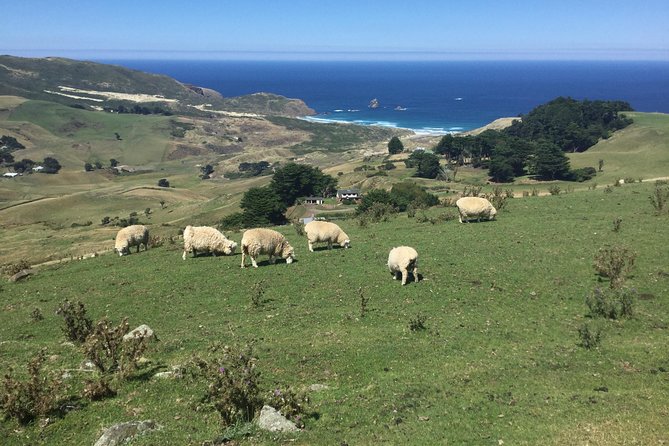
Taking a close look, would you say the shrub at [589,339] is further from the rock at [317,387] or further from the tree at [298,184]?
the tree at [298,184]

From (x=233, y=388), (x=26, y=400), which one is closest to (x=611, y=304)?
(x=233, y=388)

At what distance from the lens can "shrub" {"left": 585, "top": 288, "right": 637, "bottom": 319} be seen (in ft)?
53.4

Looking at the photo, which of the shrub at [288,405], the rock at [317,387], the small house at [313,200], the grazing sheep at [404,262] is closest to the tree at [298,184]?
the small house at [313,200]

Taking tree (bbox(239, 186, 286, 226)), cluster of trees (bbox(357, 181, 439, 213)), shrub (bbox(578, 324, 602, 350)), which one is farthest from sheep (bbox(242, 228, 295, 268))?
tree (bbox(239, 186, 286, 226))

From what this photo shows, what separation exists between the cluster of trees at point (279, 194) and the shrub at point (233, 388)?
44362 mm

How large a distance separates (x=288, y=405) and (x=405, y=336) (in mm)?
5797

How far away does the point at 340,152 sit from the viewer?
616 ft

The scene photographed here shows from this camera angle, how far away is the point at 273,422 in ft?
33.1

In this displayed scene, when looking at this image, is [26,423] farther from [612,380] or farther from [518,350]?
[612,380]

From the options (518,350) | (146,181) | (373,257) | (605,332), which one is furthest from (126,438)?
(146,181)

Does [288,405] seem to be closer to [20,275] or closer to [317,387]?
[317,387]

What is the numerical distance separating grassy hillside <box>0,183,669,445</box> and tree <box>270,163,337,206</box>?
170 feet

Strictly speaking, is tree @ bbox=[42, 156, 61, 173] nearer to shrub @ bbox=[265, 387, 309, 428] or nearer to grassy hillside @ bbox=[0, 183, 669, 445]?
grassy hillside @ bbox=[0, 183, 669, 445]

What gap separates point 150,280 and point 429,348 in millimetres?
14343
